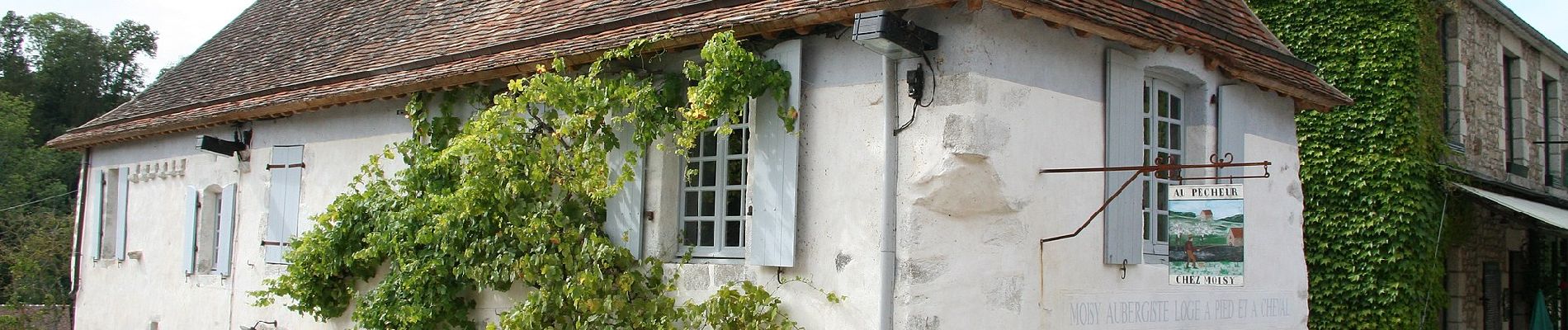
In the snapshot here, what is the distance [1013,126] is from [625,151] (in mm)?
2325

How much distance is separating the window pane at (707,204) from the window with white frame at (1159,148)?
2.53 m

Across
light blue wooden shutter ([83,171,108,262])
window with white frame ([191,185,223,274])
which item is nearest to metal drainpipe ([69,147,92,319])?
light blue wooden shutter ([83,171,108,262])

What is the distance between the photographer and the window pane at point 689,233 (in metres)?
7.64

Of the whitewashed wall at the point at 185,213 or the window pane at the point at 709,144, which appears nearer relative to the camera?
the window pane at the point at 709,144

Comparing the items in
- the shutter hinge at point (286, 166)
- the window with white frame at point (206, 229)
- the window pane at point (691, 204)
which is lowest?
the window with white frame at point (206, 229)

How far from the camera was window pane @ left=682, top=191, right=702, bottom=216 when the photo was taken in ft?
25.2

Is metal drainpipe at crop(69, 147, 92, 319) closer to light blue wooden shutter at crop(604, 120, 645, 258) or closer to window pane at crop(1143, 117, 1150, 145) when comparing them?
light blue wooden shutter at crop(604, 120, 645, 258)

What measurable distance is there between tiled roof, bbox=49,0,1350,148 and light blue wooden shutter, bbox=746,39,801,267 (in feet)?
0.85

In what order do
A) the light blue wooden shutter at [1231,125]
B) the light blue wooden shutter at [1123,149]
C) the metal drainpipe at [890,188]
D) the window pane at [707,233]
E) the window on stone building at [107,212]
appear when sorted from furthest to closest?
the window on stone building at [107,212] < the light blue wooden shutter at [1231,125] < the window pane at [707,233] < the light blue wooden shutter at [1123,149] < the metal drainpipe at [890,188]

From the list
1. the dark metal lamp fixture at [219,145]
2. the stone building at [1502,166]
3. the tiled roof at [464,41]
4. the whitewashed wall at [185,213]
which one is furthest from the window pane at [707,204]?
the stone building at [1502,166]

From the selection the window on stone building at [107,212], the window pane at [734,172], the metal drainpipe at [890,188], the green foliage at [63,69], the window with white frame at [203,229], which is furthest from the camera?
the green foliage at [63,69]

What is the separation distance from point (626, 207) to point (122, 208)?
820 centimetres

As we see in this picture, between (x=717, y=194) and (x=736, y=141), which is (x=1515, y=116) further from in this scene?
(x=717, y=194)

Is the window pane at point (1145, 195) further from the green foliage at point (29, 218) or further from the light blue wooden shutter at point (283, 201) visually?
the green foliage at point (29, 218)
